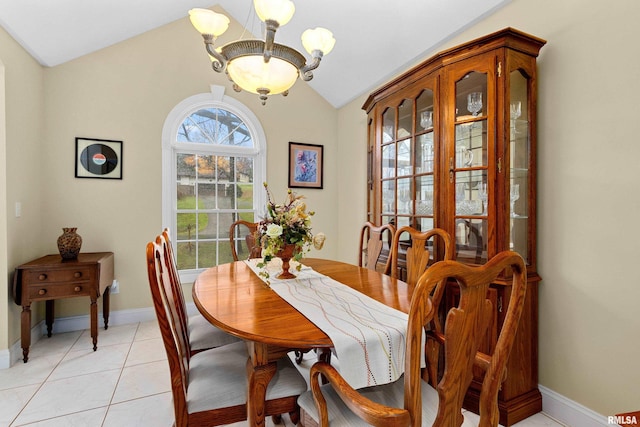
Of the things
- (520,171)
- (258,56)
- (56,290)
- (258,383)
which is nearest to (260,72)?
(258,56)

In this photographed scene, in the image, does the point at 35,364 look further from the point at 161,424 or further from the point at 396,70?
the point at 396,70

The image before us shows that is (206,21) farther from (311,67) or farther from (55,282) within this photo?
(55,282)

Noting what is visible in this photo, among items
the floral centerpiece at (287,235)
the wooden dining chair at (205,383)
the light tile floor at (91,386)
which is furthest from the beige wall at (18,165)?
the floral centerpiece at (287,235)

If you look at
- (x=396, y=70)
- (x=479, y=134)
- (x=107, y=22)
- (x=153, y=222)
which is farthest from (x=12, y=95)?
(x=479, y=134)

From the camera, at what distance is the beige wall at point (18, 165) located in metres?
2.36

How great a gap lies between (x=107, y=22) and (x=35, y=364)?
9.61 feet

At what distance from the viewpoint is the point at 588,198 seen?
170 cm

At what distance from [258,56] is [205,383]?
1620 millimetres

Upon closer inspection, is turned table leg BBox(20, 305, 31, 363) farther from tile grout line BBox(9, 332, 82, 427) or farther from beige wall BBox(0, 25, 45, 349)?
tile grout line BBox(9, 332, 82, 427)

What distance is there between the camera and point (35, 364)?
2432 mm

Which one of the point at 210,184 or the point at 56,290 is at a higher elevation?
the point at 210,184

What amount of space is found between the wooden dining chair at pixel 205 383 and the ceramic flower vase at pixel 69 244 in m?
2.00

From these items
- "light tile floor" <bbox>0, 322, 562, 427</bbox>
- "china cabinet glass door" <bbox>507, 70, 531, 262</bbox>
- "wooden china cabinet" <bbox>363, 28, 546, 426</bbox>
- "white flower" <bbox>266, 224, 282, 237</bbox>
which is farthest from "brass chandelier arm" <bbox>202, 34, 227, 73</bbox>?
"light tile floor" <bbox>0, 322, 562, 427</bbox>

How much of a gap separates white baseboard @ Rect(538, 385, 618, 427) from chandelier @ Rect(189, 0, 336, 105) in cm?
239
